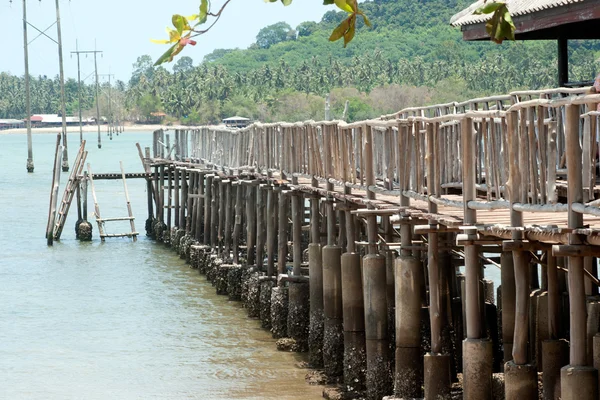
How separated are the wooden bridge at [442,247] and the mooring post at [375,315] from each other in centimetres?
1

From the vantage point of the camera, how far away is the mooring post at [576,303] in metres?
Answer: 7.23

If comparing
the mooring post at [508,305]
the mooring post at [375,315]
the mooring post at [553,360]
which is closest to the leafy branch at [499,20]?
the mooring post at [553,360]

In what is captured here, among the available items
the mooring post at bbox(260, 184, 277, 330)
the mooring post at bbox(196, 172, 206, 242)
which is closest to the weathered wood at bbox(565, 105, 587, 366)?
the mooring post at bbox(260, 184, 277, 330)

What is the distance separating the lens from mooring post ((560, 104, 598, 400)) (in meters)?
7.23

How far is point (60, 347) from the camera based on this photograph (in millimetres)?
18641

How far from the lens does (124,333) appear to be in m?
19.8

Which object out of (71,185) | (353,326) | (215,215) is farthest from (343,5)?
(71,185)

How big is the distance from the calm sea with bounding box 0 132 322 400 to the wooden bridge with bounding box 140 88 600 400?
76 centimetres

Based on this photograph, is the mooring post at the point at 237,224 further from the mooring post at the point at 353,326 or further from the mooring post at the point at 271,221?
the mooring post at the point at 353,326

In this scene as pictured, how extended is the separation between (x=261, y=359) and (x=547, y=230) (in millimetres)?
9157

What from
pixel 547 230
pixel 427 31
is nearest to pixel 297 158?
pixel 547 230

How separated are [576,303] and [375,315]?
15.4ft

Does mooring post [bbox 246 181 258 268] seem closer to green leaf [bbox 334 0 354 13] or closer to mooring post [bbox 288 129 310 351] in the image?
mooring post [bbox 288 129 310 351]

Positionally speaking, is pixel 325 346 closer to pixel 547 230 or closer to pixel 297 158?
pixel 297 158
